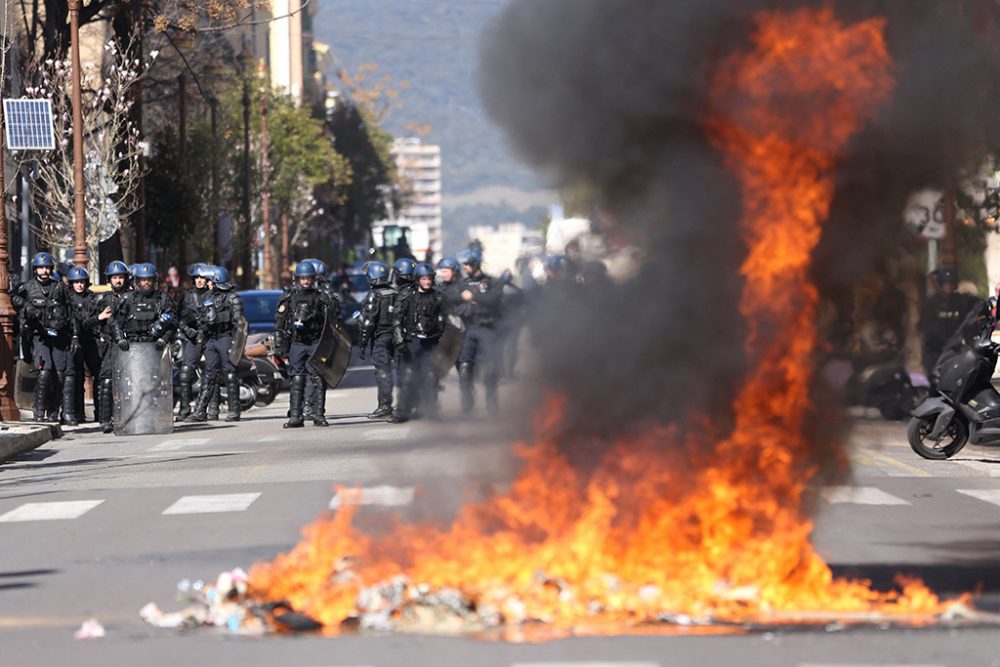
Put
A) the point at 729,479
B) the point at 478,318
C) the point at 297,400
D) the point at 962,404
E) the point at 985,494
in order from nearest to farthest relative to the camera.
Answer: the point at 729,479 < the point at 985,494 < the point at 962,404 < the point at 297,400 < the point at 478,318

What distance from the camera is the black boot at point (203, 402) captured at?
22422 mm

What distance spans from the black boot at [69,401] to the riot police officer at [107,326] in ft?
0.98

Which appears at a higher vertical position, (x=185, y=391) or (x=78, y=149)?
(x=78, y=149)

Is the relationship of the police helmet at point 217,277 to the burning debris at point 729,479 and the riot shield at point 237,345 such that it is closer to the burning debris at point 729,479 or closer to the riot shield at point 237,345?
the riot shield at point 237,345

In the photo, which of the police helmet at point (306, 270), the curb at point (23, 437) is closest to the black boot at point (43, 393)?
the curb at point (23, 437)

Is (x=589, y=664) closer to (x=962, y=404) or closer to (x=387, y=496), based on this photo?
(x=387, y=496)

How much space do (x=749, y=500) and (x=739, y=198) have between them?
1.39m

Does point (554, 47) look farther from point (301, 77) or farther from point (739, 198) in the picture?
point (301, 77)

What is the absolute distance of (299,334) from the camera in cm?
2056

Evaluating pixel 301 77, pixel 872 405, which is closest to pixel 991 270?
pixel 872 405

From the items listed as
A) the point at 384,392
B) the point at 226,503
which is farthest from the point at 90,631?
the point at 384,392

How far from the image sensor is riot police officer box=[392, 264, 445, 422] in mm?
20734

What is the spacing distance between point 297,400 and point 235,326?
203 centimetres

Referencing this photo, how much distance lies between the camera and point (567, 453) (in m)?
8.59
